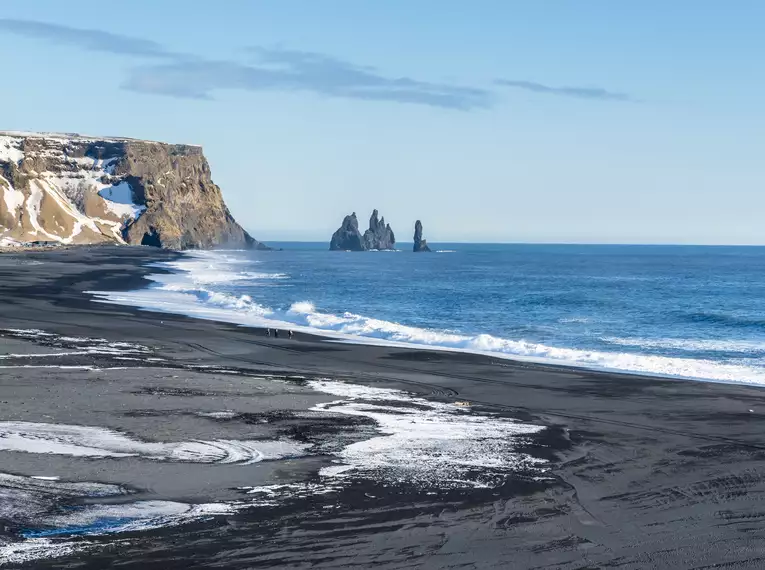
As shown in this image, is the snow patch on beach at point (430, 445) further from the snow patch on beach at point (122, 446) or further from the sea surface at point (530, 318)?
the sea surface at point (530, 318)

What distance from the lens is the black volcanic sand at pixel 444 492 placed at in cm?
933

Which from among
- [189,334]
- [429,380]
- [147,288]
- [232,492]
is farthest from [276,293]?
[232,492]

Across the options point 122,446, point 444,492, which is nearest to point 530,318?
point 122,446

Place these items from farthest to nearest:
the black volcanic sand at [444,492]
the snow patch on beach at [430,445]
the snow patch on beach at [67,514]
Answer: the snow patch on beach at [430,445]
the black volcanic sand at [444,492]
the snow patch on beach at [67,514]

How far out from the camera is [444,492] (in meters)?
11.6

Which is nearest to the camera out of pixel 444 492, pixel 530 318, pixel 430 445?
pixel 444 492

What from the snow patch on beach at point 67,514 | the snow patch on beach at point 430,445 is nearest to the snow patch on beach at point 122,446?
the snow patch on beach at point 430,445

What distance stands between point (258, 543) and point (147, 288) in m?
53.8

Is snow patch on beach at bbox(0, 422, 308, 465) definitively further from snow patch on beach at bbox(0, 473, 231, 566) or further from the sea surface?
the sea surface

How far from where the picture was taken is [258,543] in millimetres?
9375

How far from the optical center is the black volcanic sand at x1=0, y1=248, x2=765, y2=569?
9328mm

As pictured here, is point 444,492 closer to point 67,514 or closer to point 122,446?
point 67,514

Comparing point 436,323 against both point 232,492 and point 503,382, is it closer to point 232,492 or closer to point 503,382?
point 503,382

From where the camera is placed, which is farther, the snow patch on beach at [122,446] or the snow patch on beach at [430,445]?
the snow patch on beach at [122,446]
